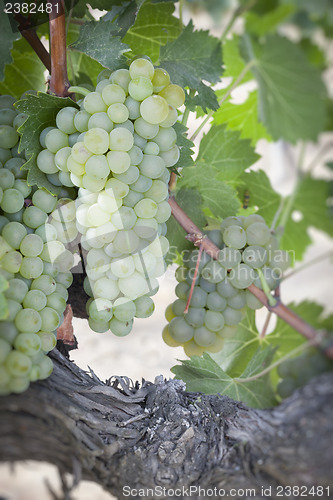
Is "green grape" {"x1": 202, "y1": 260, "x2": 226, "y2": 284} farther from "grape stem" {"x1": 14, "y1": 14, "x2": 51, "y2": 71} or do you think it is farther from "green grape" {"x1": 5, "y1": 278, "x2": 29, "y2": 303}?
"grape stem" {"x1": 14, "y1": 14, "x2": 51, "y2": 71}

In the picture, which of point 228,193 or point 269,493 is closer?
point 269,493

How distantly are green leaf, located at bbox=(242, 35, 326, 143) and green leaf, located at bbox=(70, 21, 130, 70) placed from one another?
0.55ft

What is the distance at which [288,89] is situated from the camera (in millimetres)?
424

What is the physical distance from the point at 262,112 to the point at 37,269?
315 mm

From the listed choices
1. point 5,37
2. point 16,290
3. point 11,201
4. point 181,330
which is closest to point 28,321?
point 16,290

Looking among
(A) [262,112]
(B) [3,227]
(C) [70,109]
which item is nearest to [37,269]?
(B) [3,227]

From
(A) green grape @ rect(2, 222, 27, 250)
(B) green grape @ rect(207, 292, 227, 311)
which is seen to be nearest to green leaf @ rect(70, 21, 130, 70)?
(A) green grape @ rect(2, 222, 27, 250)

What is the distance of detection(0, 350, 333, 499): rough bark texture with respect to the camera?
16.5 inches

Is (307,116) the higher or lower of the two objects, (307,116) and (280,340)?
the higher

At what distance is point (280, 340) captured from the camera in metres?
0.48

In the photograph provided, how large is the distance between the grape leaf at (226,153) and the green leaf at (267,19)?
0.94 ft

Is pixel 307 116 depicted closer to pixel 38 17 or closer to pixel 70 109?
pixel 70 109

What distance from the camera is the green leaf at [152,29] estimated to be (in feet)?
2.32

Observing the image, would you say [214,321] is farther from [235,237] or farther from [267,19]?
[267,19]
